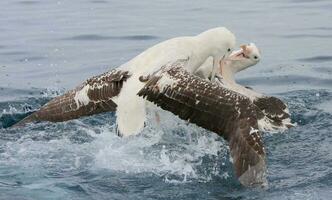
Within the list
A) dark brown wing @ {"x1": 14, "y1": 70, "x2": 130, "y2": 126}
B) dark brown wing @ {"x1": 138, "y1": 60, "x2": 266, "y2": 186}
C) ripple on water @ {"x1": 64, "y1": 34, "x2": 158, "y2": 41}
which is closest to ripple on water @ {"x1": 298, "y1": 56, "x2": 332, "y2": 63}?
ripple on water @ {"x1": 64, "y1": 34, "x2": 158, "y2": 41}

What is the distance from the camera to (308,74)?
46.7 ft

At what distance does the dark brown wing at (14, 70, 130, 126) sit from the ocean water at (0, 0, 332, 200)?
0.66ft

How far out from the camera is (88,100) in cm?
1066

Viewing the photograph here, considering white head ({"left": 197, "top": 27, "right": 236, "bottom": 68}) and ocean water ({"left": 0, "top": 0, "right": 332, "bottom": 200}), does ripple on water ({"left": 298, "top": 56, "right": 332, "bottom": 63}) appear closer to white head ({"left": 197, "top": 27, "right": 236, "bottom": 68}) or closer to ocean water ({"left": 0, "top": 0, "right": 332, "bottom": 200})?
ocean water ({"left": 0, "top": 0, "right": 332, "bottom": 200})

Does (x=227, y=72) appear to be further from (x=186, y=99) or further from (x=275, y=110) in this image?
(x=186, y=99)

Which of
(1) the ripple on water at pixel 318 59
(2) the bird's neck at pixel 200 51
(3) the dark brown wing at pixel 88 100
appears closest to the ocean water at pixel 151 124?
(1) the ripple on water at pixel 318 59

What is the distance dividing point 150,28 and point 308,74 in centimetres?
498

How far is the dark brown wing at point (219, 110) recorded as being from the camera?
9.07 meters

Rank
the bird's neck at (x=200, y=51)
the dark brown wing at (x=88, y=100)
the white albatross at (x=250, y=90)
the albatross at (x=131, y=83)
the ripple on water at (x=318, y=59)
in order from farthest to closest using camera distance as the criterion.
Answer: the ripple on water at (x=318, y=59) → the white albatross at (x=250, y=90) → the bird's neck at (x=200, y=51) → the dark brown wing at (x=88, y=100) → the albatross at (x=131, y=83)

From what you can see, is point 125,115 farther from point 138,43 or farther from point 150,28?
point 150,28

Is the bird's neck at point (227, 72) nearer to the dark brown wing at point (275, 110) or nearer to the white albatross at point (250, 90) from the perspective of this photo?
the white albatross at point (250, 90)

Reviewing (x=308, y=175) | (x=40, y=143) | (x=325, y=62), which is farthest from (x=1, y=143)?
(x=325, y=62)

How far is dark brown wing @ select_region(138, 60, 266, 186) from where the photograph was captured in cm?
907

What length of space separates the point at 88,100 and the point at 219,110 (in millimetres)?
2042
